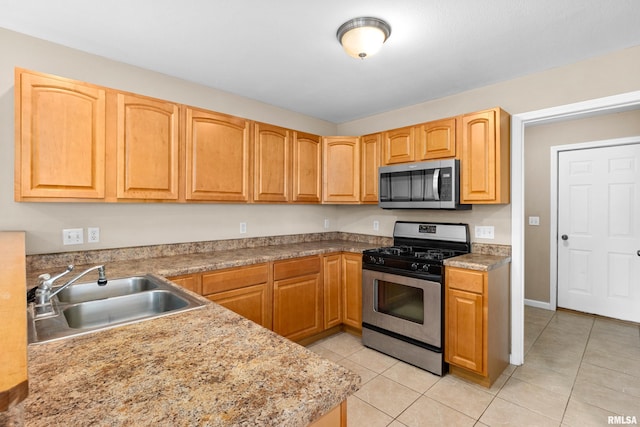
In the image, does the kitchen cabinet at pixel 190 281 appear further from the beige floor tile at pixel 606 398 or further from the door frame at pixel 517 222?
the beige floor tile at pixel 606 398

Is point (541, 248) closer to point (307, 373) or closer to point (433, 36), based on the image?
point (433, 36)

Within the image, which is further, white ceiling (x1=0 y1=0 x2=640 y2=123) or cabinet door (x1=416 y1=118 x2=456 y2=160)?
cabinet door (x1=416 y1=118 x2=456 y2=160)

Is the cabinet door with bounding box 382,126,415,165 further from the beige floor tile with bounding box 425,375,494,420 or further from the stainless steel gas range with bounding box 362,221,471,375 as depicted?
the beige floor tile with bounding box 425,375,494,420

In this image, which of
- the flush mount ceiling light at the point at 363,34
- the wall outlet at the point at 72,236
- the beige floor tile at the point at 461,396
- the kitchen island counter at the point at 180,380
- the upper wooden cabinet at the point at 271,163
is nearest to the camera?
the kitchen island counter at the point at 180,380

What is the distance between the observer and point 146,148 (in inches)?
85.9

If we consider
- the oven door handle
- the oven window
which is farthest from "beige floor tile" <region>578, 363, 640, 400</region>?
the oven door handle

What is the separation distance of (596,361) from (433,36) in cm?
294

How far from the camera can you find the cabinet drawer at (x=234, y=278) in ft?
7.41

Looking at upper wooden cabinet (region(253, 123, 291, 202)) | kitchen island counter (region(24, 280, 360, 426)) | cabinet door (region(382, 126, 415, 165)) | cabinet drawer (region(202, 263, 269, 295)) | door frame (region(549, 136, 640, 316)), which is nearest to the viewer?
kitchen island counter (region(24, 280, 360, 426))

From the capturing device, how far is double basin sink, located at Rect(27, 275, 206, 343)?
1.31m

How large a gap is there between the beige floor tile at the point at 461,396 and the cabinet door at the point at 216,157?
7.12ft

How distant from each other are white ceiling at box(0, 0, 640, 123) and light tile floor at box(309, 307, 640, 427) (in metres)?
2.42

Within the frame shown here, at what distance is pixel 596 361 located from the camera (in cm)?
258

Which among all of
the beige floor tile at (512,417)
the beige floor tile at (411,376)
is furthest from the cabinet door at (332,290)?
the beige floor tile at (512,417)
